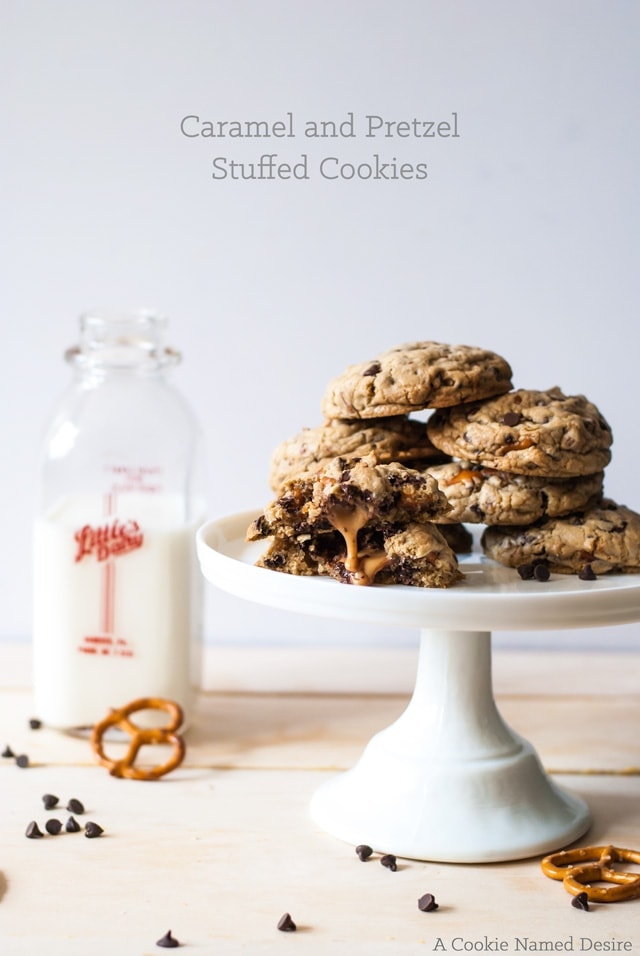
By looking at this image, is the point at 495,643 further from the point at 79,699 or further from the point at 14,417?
the point at 14,417

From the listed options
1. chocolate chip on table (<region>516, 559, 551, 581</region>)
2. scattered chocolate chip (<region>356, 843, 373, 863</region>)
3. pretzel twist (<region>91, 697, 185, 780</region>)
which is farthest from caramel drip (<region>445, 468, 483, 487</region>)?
pretzel twist (<region>91, 697, 185, 780</region>)

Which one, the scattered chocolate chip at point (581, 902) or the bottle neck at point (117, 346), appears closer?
the scattered chocolate chip at point (581, 902)

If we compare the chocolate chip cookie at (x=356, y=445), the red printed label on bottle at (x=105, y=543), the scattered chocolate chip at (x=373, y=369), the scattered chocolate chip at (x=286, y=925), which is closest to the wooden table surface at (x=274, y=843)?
the scattered chocolate chip at (x=286, y=925)

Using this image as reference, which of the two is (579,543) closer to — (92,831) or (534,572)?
(534,572)

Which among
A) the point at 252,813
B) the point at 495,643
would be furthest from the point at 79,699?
the point at 495,643

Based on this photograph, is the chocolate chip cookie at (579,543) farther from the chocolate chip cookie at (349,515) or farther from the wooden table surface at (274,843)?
the wooden table surface at (274,843)

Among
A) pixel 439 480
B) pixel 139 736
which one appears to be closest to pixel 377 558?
pixel 439 480

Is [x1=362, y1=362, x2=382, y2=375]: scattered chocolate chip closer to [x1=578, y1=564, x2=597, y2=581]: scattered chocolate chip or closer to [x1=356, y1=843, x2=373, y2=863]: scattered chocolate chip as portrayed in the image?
[x1=578, y1=564, x2=597, y2=581]: scattered chocolate chip
